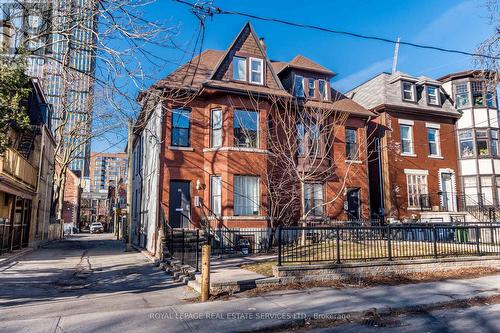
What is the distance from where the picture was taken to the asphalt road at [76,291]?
7461 millimetres

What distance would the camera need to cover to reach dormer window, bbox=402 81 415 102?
25.8 metres

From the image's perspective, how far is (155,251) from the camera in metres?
17.0

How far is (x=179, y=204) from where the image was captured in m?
18.6

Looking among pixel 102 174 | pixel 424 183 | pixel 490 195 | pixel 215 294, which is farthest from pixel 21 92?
pixel 102 174

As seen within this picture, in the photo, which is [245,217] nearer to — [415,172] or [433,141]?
[415,172]

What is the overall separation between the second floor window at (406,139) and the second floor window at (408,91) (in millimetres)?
2164

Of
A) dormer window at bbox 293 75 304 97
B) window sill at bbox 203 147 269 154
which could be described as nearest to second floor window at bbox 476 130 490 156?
dormer window at bbox 293 75 304 97

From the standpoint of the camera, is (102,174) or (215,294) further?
(102,174)

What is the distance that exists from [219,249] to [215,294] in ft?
23.2

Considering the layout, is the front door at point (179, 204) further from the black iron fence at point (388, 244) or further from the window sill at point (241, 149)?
the black iron fence at point (388, 244)

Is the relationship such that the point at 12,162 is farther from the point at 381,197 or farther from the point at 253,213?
the point at 381,197

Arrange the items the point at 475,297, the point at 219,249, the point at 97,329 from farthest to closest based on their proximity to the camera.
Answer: the point at 219,249 < the point at 475,297 < the point at 97,329

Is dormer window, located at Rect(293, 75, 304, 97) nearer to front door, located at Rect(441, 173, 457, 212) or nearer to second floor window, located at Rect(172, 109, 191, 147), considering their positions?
second floor window, located at Rect(172, 109, 191, 147)

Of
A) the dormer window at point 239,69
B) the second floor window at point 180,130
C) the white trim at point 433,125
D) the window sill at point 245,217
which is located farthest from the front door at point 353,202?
the second floor window at point 180,130
